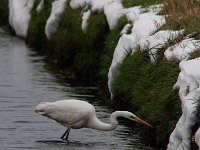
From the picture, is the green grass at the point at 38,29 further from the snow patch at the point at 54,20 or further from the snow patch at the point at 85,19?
the snow patch at the point at 85,19

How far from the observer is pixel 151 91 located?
15680 mm

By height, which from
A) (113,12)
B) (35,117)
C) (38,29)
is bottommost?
(38,29)

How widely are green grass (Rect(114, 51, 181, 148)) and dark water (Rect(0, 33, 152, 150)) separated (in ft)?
1.72

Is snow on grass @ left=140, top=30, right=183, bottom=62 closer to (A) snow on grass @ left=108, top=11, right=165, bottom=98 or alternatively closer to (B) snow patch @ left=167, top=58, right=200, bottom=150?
(A) snow on grass @ left=108, top=11, right=165, bottom=98

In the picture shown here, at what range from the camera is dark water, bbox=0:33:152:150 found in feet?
49.3

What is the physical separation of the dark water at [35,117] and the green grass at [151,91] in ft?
1.72

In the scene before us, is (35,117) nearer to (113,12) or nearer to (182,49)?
(182,49)

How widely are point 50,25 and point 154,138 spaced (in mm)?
11629

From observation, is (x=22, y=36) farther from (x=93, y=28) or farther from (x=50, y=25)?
(x=93, y=28)

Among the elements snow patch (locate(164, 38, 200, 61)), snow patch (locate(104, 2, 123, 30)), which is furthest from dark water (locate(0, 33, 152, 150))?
snow patch (locate(104, 2, 123, 30))

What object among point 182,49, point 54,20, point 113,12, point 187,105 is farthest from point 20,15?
point 187,105

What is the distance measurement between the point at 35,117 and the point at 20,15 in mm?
12636

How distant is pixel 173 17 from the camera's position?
58.7ft

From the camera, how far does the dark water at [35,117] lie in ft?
49.3
